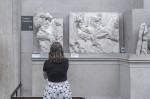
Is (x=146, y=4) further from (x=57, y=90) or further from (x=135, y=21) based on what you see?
(x=57, y=90)

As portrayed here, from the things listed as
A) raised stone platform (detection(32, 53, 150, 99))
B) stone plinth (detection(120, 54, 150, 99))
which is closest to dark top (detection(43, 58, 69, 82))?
stone plinth (detection(120, 54, 150, 99))

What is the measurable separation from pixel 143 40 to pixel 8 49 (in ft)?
13.3

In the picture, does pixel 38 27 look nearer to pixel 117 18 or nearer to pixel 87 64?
pixel 87 64

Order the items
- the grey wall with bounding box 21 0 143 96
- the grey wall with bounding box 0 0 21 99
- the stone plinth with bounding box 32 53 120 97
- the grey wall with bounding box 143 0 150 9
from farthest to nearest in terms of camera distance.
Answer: the grey wall with bounding box 21 0 143 96 → the grey wall with bounding box 143 0 150 9 → the grey wall with bounding box 0 0 21 99 → the stone plinth with bounding box 32 53 120 97

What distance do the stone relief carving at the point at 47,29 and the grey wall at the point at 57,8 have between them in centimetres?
33

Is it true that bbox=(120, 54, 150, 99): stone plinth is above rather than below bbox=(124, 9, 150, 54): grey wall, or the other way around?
below

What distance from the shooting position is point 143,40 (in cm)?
775

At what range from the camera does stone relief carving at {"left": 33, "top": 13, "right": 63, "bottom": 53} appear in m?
8.20

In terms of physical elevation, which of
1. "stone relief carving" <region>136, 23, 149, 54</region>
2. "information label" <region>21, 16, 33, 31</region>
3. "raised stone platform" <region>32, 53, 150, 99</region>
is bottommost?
"raised stone platform" <region>32, 53, 150, 99</region>

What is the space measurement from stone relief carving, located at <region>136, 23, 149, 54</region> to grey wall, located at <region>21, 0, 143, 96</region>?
36.5 inches

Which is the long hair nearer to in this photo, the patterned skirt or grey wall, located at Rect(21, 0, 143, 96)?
the patterned skirt

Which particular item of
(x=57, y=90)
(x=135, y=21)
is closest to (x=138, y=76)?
(x=135, y=21)

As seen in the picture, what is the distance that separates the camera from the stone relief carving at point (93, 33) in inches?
330

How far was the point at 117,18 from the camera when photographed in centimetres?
859
